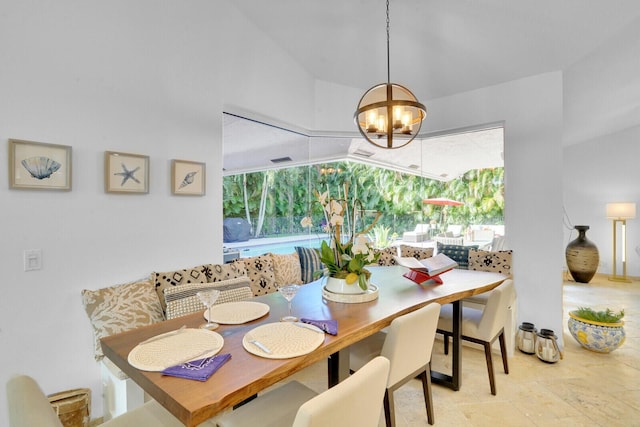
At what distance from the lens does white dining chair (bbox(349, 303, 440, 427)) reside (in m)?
1.53

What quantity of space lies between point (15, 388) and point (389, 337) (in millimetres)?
1413

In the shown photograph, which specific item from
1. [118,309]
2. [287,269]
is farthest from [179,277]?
[287,269]

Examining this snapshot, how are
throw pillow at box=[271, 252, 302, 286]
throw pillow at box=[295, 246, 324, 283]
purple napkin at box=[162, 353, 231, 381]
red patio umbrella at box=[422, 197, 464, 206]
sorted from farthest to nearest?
1. red patio umbrella at box=[422, 197, 464, 206]
2. throw pillow at box=[295, 246, 324, 283]
3. throw pillow at box=[271, 252, 302, 286]
4. purple napkin at box=[162, 353, 231, 381]

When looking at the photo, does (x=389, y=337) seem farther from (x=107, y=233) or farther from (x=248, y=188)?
(x=248, y=188)

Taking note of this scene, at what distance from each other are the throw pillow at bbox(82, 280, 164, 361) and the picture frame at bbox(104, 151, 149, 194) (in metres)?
0.67

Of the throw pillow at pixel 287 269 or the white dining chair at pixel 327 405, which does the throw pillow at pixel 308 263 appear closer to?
the throw pillow at pixel 287 269

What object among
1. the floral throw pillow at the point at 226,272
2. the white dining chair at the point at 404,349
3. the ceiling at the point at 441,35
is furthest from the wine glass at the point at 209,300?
the ceiling at the point at 441,35

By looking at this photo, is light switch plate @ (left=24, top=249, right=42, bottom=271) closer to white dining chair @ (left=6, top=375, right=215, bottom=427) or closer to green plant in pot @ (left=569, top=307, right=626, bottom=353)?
white dining chair @ (left=6, top=375, right=215, bottom=427)

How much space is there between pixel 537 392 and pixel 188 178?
3.16 meters

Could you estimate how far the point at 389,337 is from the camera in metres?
1.54

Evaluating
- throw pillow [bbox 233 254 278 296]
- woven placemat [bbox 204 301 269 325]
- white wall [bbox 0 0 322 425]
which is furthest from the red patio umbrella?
woven placemat [bbox 204 301 269 325]

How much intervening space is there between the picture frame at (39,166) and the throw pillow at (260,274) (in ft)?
4.29

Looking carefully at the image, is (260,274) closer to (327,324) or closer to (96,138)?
(327,324)

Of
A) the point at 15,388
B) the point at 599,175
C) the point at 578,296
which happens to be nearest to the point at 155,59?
the point at 15,388
